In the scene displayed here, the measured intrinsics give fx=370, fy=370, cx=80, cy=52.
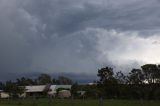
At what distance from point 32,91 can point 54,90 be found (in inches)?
504

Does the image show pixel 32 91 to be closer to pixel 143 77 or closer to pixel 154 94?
pixel 143 77

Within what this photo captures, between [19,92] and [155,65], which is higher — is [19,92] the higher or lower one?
the lower one

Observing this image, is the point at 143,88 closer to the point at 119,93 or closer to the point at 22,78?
the point at 119,93

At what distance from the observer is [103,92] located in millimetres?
106562

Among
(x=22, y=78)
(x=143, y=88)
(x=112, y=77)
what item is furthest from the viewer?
(x=22, y=78)

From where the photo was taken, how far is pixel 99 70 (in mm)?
118188

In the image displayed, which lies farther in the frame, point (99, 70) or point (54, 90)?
point (54, 90)

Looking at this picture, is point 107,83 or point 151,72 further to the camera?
point 151,72

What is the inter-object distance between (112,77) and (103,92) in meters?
9.93

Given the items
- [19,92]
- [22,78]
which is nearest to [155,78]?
[19,92]

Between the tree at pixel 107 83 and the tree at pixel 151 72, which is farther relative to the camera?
the tree at pixel 151 72

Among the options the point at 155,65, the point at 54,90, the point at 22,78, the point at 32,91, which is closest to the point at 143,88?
the point at 155,65

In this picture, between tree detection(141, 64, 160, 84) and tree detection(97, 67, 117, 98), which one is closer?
tree detection(97, 67, 117, 98)

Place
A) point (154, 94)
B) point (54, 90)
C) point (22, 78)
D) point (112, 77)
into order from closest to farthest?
point (154, 94), point (112, 77), point (54, 90), point (22, 78)
